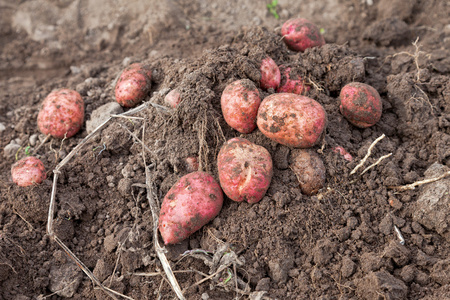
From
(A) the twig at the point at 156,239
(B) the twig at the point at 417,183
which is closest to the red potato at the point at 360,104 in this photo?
(B) the twig at the point at 417,183

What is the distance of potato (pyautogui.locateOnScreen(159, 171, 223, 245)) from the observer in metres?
2.23

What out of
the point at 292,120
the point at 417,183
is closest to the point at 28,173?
the point at 292,120

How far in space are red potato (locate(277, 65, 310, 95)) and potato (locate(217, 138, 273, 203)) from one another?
2.23 feet

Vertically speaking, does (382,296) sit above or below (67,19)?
below

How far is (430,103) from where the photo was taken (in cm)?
289

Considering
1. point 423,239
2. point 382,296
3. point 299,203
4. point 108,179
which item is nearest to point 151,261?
point 108,179

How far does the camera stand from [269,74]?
2705mm

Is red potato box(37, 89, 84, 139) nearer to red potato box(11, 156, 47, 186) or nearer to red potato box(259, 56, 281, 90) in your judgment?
red potato box(11, 156, 47, 186)

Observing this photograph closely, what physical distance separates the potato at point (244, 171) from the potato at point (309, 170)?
21 centimetres

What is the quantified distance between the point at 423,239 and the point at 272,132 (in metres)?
1.19

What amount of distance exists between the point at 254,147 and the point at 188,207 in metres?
0.59

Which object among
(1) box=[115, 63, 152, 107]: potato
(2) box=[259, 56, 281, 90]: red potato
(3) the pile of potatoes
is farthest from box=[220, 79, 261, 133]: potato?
(1) box=[115, 63, 152, 107]: potato

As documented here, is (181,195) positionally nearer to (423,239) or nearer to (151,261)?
(151,261)

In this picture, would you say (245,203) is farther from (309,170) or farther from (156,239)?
(156,239)
